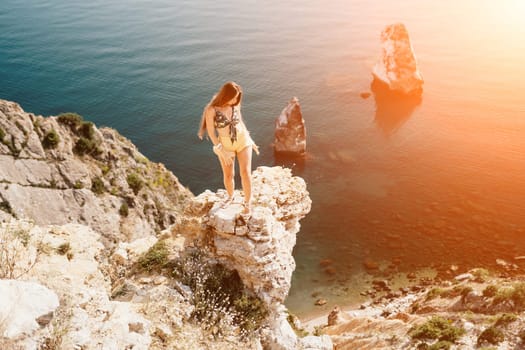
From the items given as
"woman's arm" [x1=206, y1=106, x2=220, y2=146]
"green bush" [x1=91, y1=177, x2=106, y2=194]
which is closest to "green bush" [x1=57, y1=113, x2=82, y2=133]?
"green bush" [x1=91, y1=177, x2=106, y2=194]

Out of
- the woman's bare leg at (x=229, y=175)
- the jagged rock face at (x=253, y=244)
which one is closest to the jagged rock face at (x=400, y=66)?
the jagged rock face at (x=253, y=244)

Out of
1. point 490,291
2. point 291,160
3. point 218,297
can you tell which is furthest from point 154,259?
point 291,160

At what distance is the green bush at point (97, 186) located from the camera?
33.3 metres

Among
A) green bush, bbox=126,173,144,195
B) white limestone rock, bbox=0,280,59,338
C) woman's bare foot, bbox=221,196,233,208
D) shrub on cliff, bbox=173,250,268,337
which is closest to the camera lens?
white limestone rock, bbox=0,280,59,338

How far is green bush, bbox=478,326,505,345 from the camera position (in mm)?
16594

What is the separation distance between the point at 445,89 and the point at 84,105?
75656 millimetres

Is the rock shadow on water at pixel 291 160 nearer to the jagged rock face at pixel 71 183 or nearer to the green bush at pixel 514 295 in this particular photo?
the jagged rock face at pixel 71 183

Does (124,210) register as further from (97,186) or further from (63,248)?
(63,248)

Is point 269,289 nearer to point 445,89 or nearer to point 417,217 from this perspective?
point 417,217

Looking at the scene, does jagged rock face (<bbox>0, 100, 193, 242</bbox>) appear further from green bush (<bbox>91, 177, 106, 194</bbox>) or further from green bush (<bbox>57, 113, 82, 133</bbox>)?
green bush (<bbox>57, 113, 82, 133</bbox>)

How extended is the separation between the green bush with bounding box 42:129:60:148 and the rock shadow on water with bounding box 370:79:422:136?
Result: 2137 inches

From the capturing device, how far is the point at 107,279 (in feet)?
38.0

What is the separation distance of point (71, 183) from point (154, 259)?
2381cm

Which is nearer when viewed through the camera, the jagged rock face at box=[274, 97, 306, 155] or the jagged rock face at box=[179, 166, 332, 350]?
the jagged rock face at box=[179, 166, 332, 350]
